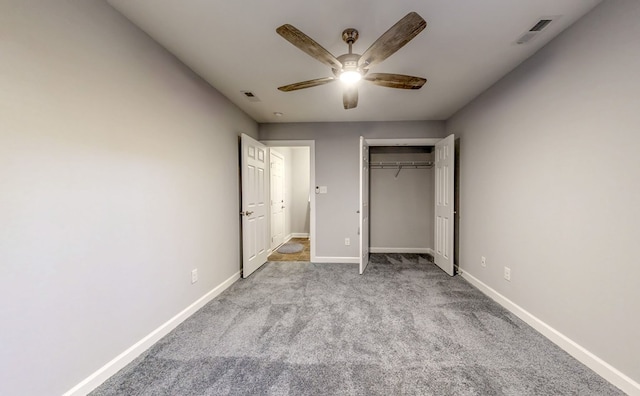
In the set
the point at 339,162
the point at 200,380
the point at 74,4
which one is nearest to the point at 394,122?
the point at 339,162

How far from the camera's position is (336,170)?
4.08m

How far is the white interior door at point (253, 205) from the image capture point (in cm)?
335

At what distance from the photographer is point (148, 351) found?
1.79 m

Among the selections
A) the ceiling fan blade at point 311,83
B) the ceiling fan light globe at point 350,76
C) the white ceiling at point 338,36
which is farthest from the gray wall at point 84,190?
the ceiling fan light globe at point 350,76

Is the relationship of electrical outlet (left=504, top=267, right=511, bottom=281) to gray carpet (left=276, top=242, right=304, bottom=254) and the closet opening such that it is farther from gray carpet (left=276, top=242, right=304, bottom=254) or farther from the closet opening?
gray carpet (left=276, top=242, right=304, bottom=254)

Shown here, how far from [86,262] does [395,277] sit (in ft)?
10.5

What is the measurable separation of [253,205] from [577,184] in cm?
340

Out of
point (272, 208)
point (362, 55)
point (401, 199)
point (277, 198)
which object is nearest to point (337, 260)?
point (401, 199)

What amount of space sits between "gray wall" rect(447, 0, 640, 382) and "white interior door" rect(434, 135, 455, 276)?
767 millimetres

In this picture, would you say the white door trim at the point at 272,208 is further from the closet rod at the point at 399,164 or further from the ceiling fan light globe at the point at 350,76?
the ceiling fan light globe at the point at 350,76

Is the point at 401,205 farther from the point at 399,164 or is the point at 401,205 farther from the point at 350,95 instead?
the point at 350,95

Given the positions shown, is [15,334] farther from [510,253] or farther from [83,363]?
[510,253]

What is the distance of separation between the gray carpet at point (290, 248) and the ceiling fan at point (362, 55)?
342 centimetres

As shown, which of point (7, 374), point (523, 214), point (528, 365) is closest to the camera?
point (7, 374)
